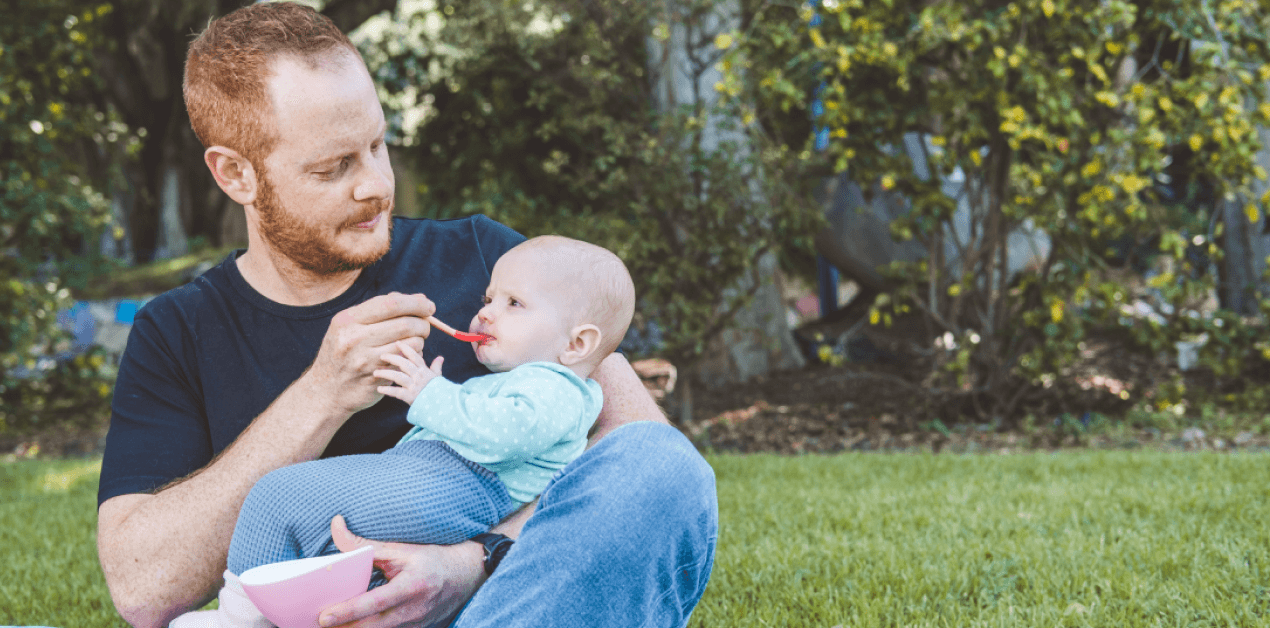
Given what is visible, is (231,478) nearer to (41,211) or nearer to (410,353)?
(410,353)

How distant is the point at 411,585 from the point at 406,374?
35 centimetres

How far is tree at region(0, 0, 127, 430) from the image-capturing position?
6605 mm

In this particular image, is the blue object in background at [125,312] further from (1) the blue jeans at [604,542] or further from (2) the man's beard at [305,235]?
(1) the blue jeans at [604,542]

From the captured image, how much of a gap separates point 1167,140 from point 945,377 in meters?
1.78

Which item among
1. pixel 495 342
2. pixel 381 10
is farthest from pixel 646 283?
pixel 381 10

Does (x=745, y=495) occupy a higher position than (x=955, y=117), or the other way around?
(x=955, y=117)

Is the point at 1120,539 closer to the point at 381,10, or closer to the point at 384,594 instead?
the point at 384,594

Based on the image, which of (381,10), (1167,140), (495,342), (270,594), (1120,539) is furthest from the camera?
(381,10)

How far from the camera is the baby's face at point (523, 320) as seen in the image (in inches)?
71.2

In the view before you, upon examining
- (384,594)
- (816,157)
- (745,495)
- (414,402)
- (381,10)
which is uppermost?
(381,10)

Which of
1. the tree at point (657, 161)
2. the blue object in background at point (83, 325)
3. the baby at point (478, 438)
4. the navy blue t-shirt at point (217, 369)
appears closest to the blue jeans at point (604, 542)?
the baby at point (478, 438)

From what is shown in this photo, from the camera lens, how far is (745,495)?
13.4ft

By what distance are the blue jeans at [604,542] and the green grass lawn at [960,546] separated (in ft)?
3.27

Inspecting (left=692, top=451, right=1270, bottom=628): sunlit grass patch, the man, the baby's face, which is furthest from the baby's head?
(left=692, top=451, right=1270, bottom=628): sunlit grass patch
